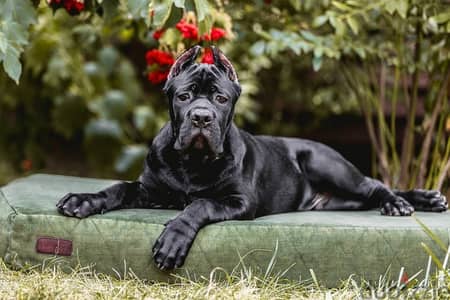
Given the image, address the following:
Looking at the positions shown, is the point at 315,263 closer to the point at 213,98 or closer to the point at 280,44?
the point at 213,98

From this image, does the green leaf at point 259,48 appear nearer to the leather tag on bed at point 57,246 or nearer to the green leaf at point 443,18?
the green leaf at point 443,18

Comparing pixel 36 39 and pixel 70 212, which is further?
pixel 36 39

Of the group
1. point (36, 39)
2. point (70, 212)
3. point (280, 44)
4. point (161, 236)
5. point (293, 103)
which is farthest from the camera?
point (293, 103)

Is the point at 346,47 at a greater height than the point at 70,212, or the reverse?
the point at 346,47

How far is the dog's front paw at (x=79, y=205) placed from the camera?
2.79 meters

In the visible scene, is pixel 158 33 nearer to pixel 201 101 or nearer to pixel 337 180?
pixel 201 101

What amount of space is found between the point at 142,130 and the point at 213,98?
342 cm

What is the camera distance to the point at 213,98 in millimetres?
2832

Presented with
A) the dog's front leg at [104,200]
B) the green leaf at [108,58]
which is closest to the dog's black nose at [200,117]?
the dog's front leg at [104,200]

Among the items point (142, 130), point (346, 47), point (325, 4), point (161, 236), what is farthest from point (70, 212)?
point (142, 130)

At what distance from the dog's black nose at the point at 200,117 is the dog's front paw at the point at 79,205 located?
20.5 inches

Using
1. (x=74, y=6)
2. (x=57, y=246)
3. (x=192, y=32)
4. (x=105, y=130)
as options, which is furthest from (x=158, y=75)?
(x=105, y=130)

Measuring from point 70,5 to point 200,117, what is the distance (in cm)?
114

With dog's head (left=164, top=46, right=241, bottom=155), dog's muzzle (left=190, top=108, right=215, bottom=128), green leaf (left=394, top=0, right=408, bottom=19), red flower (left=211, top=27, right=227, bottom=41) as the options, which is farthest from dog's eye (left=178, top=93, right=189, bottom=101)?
green leaf (left=394, top=0, right=408, bottom=19)
